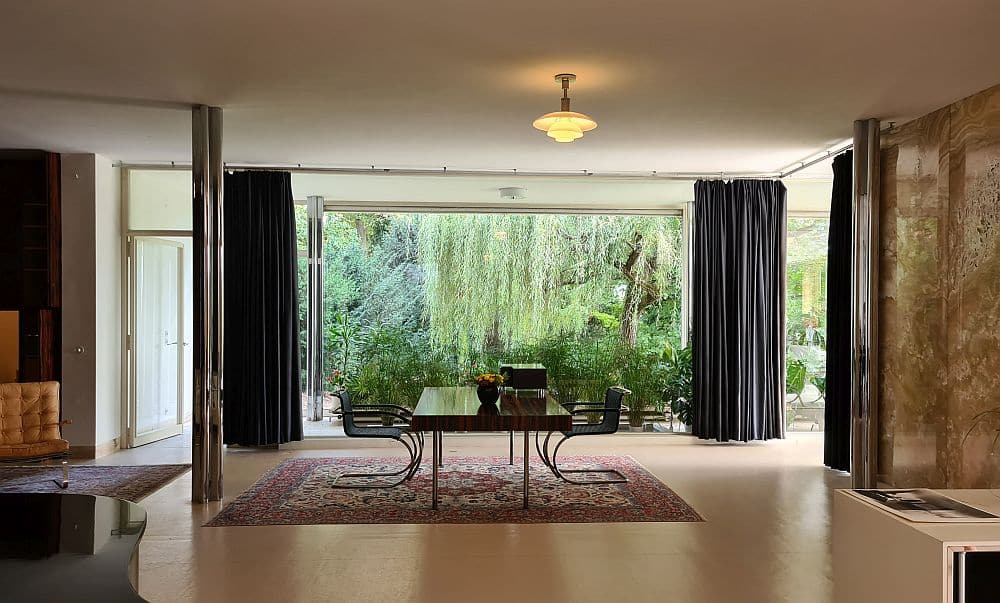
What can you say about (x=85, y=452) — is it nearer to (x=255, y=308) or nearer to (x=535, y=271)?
(x=255, y=308)

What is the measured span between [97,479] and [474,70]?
14.5 feet

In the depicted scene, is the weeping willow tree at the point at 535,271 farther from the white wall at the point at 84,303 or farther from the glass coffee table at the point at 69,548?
the glass coffee table at the point at 69,548

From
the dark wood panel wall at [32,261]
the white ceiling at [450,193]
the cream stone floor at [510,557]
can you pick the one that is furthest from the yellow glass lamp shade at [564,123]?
the dark wood panel wall at [32,261]

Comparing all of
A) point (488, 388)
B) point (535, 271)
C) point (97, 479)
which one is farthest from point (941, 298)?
point (97, 479)

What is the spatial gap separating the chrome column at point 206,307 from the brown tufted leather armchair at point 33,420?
124 cm

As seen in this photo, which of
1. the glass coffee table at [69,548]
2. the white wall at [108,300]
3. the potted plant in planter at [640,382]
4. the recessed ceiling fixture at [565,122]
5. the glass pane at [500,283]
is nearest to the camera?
the glass coffee table at [69,548]

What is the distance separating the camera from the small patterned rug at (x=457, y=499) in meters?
5.51

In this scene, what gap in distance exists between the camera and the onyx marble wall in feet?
17.1

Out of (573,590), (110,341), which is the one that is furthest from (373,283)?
(573,590)

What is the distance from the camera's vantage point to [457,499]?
19.7ft

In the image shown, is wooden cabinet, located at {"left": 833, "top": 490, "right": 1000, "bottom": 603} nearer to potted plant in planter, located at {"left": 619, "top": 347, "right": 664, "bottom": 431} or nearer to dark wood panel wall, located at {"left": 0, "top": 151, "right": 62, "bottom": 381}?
potted plant in planter, located at {"left": 619, "top": 347, "right": 664, "bottom": 431}

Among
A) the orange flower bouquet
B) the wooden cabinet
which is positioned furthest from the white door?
the wooden cabinet

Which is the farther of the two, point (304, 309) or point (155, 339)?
point (304, 309)

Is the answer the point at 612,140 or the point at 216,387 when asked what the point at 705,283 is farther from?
the point at 216,387
